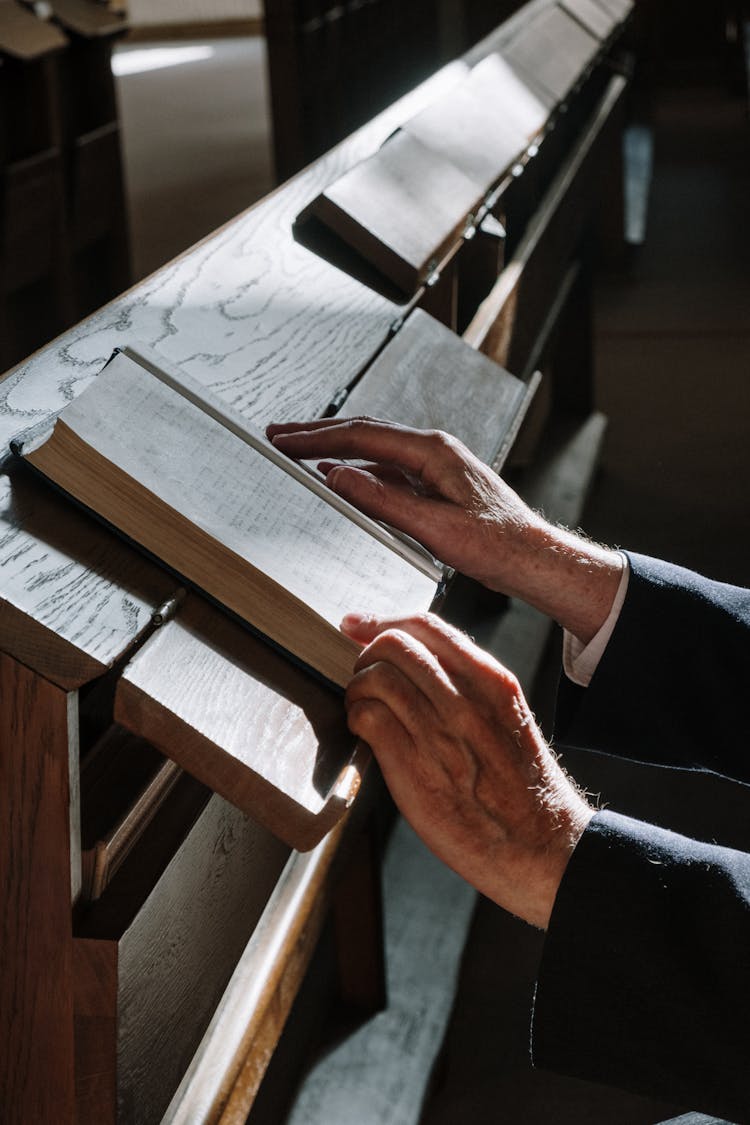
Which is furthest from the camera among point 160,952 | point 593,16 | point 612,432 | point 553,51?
point 612,432

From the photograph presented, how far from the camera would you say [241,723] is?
32.0 inches

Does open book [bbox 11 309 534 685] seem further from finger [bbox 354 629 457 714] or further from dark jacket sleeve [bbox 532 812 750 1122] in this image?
dark jacket sleeve [bbox 532 812 750 1122]

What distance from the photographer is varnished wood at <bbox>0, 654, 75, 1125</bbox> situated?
0.84 m

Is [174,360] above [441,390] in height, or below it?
above

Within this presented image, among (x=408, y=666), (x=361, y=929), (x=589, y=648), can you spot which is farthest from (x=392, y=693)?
(x=361, y=929)

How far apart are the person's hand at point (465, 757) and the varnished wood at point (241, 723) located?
4 cm

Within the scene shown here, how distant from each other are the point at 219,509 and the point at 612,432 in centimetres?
401

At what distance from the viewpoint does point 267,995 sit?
151 centimetres

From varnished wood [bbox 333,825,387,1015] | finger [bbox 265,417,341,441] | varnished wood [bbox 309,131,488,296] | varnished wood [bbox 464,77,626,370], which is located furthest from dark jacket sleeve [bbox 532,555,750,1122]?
varnished wood [bbox 464,77,626,370]

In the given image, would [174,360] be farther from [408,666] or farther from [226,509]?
[408,666]

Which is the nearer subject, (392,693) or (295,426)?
(392,693)

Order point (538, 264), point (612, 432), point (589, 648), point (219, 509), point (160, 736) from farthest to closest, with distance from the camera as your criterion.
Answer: point (612, 432) < point (538, 264) < point (589, 648) < point (219, 509) < point (160, 736)

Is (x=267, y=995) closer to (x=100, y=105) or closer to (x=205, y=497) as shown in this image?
(x=205, y=497)

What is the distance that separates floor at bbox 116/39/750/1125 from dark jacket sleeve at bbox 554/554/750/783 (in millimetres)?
764
